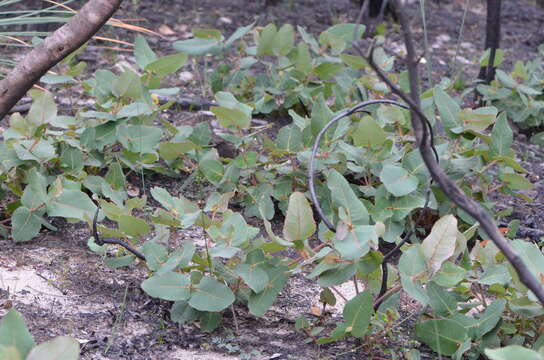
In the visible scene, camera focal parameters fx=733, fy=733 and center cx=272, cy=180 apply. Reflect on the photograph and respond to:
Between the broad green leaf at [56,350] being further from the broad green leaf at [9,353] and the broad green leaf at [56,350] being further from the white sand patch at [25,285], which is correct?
the white sand patch at [25,285]

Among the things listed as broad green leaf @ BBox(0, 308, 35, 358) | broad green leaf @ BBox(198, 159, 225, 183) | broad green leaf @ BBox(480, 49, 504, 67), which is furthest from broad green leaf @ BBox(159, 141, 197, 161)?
broad green leaf @ BBox(480, 49, 504, 67)

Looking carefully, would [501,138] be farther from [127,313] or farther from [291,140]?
[127,313]

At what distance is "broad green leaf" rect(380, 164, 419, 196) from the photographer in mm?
1654

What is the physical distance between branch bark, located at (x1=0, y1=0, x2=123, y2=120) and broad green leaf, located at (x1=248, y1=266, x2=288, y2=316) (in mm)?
634

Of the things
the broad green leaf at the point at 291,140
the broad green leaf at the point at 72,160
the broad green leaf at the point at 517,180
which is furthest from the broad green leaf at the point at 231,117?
the broad green leaf at the point at 517,180

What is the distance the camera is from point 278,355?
1365 millimetres

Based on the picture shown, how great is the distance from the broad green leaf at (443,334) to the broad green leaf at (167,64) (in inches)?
42.4

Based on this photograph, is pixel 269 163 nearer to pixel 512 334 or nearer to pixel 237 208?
pixel 237 208

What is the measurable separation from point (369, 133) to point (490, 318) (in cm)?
62

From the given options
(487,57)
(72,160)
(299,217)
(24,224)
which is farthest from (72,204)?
(487,57)

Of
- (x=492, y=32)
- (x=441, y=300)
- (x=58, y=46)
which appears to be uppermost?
(x=58, y=46)

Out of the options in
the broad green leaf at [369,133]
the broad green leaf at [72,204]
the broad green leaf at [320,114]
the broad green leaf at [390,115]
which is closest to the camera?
the broad green leaf at [72,204]

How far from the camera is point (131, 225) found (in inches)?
57.0

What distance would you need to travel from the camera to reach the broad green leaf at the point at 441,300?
1351 mm
